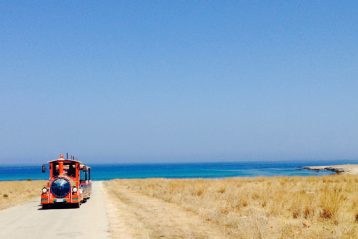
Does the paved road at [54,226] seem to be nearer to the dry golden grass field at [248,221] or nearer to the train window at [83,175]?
the dry golden grass field at [248,221]

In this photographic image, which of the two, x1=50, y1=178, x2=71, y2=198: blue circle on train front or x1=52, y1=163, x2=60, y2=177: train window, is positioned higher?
x1=52, y1=163, x2=60, y2=177: train window

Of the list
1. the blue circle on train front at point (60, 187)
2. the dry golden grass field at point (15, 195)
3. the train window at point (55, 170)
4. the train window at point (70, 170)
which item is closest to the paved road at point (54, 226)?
the blue circle on train front at point (60, 187)

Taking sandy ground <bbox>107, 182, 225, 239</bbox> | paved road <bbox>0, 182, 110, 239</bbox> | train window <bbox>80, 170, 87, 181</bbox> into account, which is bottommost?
sandy ground <bbox>107, 182, 225, 239</bbox>

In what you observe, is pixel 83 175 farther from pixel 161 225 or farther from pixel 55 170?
pixel 161 225

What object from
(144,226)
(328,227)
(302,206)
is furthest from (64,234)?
(302,206)

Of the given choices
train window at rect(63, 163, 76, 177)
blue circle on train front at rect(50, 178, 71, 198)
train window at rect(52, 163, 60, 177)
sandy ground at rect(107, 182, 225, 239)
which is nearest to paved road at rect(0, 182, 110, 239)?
sandy ground at rect(107, 182, 225, 239)

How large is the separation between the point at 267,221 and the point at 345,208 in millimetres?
3990

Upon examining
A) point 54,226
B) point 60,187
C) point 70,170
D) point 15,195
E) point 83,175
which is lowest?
point 54,226

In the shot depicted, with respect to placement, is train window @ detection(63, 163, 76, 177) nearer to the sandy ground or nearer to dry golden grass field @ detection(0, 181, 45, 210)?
dry golden grass field @ detection(0, 181, 45, 210)

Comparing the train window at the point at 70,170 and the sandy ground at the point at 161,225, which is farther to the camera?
the train window at the point at 70,170

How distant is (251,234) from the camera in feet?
40.3

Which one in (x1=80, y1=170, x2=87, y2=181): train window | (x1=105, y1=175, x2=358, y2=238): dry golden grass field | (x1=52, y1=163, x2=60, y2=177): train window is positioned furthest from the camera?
(x1=80, y1=170, x2=87, y2=181): train window

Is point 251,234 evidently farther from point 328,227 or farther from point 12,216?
point 12,216

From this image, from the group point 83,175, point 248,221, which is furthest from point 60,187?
point 248,221
